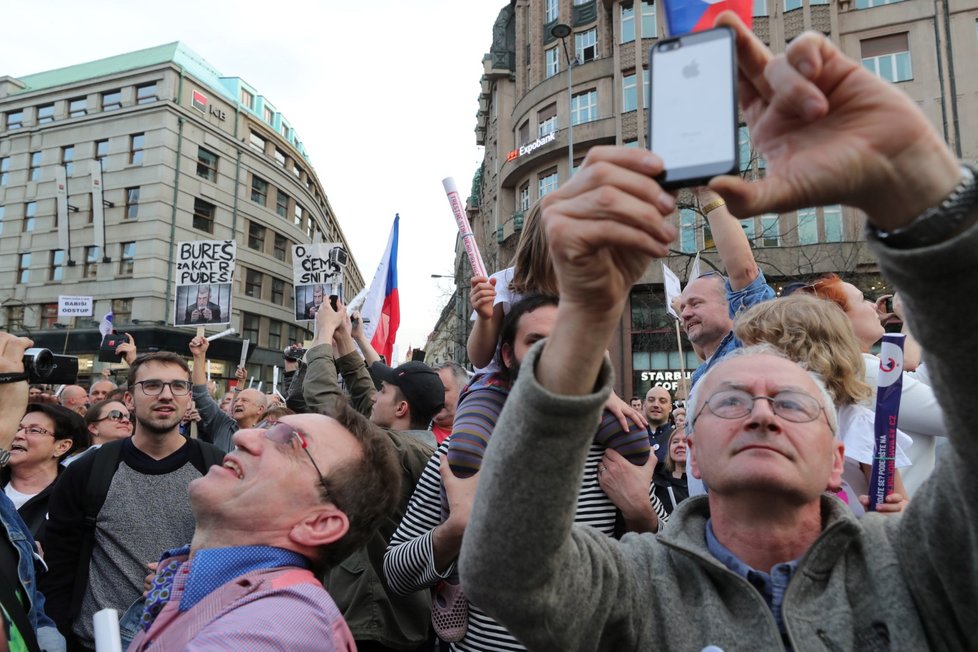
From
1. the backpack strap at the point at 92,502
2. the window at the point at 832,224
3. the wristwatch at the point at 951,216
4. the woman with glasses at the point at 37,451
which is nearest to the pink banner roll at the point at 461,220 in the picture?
the backpack strap at the point at 92,502

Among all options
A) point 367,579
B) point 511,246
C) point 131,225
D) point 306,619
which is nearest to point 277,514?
point 306,619

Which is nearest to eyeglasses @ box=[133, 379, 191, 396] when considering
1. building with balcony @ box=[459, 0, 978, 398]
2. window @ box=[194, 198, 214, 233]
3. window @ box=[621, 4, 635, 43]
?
building with balcony @ box=[459, 0, 978, 398]

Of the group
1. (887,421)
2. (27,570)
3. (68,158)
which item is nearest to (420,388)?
(27,570)

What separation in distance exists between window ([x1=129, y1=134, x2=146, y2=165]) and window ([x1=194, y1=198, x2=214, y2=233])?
3.34 metres

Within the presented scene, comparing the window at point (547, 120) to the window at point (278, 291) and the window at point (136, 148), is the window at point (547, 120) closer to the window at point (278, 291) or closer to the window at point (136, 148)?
the window at point (278, 291)

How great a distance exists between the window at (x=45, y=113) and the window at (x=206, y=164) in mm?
9229

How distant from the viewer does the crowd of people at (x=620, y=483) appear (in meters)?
1.08

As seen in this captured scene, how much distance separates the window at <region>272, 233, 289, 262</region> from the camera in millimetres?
40594

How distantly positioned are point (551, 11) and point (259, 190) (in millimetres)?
19883

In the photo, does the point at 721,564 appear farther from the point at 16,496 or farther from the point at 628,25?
the point at 628,25

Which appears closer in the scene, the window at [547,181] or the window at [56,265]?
the window at [547,181]

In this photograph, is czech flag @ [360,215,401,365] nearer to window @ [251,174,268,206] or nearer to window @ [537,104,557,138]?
window @ [537,104,557,138]

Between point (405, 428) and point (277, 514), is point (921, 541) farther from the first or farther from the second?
point (405, 428)

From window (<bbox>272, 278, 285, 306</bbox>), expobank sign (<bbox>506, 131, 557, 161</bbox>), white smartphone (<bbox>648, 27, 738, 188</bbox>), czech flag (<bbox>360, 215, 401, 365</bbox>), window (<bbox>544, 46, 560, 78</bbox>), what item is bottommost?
white smartphone (<bbox>648, 27, 738, 188</bbox>)
